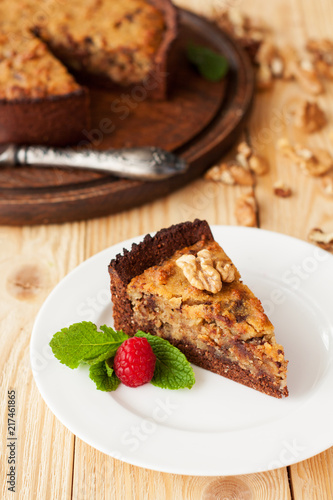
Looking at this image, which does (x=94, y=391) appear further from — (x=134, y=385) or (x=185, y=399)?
(x=185, y=399)

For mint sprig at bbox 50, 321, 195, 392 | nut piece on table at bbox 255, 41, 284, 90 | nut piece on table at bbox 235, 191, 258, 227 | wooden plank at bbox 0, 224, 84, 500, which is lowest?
wooden plank at bbox 0, 224, 84, 500

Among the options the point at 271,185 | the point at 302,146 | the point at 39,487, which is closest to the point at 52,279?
the point at 39,487

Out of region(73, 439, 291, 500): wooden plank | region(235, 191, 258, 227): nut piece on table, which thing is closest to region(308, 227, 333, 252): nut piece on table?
region(235, 191, 258, 227): nut piece on table

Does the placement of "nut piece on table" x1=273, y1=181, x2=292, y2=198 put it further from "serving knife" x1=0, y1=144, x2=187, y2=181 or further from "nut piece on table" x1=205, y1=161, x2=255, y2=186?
"serving knife" x1=0, y1=144, x2=187, y2=181

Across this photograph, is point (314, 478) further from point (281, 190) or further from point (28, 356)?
point (281, 190)

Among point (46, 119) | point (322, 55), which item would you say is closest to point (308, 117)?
point (322, 55)
